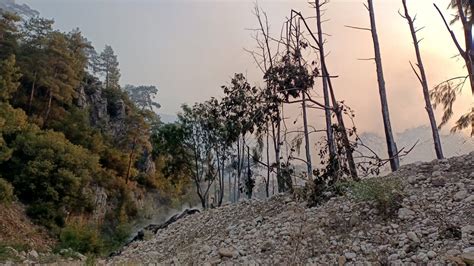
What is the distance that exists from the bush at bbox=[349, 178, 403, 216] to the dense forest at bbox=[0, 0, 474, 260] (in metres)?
1.14

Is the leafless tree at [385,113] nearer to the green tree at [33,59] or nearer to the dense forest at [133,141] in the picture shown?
the dense forest at [133,141]

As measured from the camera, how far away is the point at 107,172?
828 inches

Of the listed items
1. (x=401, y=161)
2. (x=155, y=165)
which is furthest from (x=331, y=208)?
(x=155, y=165)

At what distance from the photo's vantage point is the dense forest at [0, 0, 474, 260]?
827 centimetres

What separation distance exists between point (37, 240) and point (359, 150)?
1219 centimetres

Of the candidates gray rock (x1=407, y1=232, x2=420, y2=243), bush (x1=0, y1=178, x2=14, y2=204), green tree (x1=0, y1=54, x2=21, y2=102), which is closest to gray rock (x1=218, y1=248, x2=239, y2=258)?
gray rock (x1=407, y1=232, x2=420, y2=243)

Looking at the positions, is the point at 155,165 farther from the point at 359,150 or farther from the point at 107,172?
the point at 359,150

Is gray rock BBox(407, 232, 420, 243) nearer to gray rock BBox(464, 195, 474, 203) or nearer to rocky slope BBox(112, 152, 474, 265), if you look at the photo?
rocky slope BBox(112, 152, 474, 265)

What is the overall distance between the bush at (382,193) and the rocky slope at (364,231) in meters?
0.09

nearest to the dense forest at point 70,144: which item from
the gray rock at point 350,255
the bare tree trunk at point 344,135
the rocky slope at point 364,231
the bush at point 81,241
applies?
the bush at point 81,241

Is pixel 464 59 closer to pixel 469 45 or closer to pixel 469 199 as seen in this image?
pixel 469 45

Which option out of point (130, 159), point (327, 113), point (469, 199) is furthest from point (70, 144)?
point (469, 199)

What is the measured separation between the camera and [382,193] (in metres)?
5.68

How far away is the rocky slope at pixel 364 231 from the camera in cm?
448
